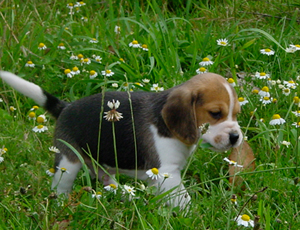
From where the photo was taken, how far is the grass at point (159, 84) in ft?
11.4

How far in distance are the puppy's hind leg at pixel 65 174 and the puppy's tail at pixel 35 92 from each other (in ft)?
1.50

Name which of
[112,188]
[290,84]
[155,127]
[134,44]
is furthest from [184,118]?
[134,44]

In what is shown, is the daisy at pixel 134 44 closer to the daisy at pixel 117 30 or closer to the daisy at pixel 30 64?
the daisy at pixel 117 30

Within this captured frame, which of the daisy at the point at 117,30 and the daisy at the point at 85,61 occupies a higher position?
the daisy at the point at 85,61

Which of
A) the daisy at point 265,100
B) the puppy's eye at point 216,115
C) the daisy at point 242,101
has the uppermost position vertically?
the puppy's eye at point 216,115

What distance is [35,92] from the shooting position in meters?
4.28

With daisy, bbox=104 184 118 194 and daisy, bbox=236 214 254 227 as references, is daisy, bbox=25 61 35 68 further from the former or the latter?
daisy, bbox=236 214 254 227

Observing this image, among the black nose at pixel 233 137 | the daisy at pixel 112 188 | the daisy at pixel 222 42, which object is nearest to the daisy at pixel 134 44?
the daisy at pixel 222 42

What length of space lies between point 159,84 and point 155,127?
1.48 metres

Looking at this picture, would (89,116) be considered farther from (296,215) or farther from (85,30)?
(85,30)

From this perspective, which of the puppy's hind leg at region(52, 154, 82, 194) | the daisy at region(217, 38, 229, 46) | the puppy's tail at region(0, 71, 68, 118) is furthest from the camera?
the daisy at region(217, 38, 229, 46)

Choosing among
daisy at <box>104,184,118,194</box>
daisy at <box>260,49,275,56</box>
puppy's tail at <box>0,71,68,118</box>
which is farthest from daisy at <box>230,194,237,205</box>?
daisy at <box>260,49,275,56</box>

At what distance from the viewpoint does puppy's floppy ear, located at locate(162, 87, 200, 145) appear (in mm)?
3891

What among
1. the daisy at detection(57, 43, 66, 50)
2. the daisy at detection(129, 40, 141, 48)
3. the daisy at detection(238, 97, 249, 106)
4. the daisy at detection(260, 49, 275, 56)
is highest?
the daisy at detection(57, 43, 66, 50)
